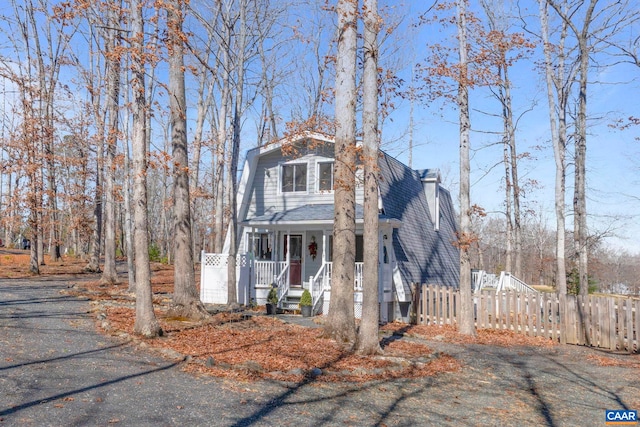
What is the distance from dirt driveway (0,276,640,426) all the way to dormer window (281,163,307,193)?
10.2 metres

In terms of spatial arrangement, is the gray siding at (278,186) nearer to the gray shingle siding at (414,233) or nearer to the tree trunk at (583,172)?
the gray shingle siding at (414,233)

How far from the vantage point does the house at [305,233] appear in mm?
16438

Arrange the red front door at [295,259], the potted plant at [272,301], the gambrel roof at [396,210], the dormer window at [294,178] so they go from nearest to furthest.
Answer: the potted plant at [272,301] → the gambrel roof at [396,210] → the dormer window at [294,178] → the red front door at [295,259]

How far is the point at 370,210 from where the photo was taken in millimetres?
9242

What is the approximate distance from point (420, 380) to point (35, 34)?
2626 centimetres

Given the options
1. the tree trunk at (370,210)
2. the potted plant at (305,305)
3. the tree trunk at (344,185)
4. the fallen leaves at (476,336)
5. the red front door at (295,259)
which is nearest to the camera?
the tree trunk at (370,210)

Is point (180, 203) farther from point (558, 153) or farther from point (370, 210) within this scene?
point (558, 153)

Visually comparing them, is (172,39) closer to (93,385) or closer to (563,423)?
(93,385)

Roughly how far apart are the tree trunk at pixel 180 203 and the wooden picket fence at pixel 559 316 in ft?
23.4

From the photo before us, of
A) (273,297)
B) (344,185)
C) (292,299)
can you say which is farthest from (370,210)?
(292,299)

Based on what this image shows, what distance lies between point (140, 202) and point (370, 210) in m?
4.47

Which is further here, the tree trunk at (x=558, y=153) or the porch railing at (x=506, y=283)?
the porch railing at (x=506, y=283)

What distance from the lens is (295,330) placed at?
11703mm

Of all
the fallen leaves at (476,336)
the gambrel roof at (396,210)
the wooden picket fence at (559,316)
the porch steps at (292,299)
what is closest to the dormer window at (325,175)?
the gambrel roof at (396,210)
